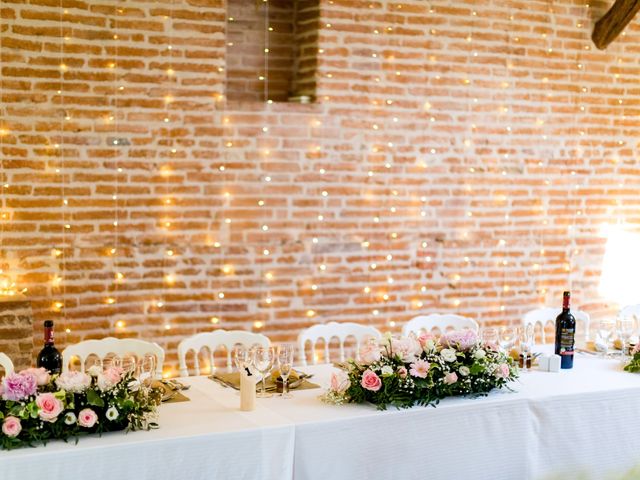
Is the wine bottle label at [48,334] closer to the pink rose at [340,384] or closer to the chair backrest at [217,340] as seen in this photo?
the chair backrest at [217,340]

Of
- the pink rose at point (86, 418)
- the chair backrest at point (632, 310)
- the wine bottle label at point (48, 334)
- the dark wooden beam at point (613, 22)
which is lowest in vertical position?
the chair backrest at point (632, 310)

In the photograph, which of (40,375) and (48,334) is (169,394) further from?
(40,375)

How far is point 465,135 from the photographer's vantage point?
616cm

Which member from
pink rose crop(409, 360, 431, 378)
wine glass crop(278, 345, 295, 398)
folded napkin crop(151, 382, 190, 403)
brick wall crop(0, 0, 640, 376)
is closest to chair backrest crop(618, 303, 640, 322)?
brick wall crop(0, 0, 640, 376)

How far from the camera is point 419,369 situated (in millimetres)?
3344

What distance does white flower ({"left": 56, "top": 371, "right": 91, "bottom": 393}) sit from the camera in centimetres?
282

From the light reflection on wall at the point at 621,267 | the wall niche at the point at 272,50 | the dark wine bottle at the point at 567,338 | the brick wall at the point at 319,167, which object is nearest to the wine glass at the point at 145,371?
the dark wine bottle at the point at 567,338

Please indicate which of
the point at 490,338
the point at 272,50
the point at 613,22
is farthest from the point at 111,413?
the point at 613,22

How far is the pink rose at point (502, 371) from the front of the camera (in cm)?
349

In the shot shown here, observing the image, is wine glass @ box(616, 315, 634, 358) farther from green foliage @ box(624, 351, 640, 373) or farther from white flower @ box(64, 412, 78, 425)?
white flower @ box(64, 412, 78, 425)

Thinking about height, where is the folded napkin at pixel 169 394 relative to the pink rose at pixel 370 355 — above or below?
below

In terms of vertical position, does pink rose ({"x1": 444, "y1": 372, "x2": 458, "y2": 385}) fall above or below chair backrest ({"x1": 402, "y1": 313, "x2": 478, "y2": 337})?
above

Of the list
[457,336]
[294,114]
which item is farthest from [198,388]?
[294,114]

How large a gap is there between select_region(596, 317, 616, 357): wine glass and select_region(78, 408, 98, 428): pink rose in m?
2.56
